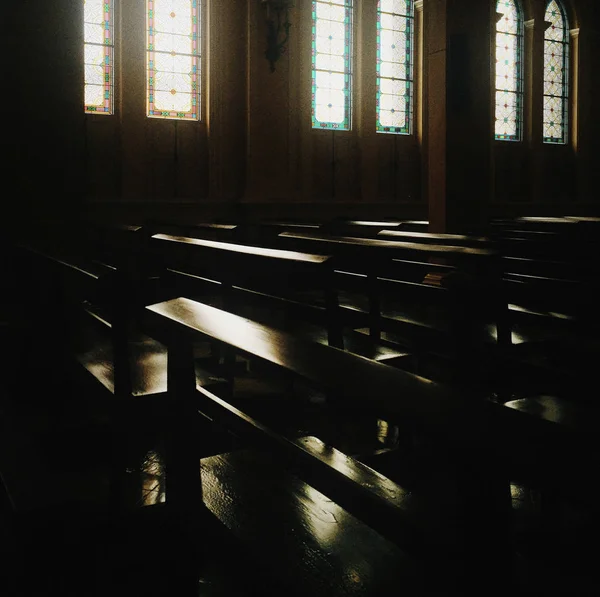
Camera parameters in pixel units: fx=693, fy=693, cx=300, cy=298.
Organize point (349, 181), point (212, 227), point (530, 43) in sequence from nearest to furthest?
1. point (212, 227)
2. point (349, 181)
3. point (530, 43)

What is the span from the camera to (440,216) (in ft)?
21.8

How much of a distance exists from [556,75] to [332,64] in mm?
4594

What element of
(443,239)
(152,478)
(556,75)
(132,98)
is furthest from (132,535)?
(556,75)

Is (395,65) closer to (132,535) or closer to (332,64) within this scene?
(332,64)

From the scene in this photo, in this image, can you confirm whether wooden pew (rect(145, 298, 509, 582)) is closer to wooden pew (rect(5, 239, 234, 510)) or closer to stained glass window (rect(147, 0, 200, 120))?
wooden pew (rect(5, 239, 234, 510))

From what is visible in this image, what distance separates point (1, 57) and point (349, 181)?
556cm

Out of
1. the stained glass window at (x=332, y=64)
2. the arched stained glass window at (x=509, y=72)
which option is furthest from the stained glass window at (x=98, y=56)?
the arched stained glass window at (x=509, y=72)

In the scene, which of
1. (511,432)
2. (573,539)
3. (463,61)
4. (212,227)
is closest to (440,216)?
(463,61)

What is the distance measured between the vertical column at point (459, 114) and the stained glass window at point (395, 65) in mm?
3482

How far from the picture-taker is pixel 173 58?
8.54 m

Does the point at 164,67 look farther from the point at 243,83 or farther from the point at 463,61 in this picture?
the point at 463,61

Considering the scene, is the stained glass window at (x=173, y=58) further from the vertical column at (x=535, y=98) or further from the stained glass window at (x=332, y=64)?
the vertical column at (x=535, y=98)

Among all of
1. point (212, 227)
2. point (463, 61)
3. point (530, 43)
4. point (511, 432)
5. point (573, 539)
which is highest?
point (530, 43)

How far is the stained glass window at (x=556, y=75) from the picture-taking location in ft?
38.3
